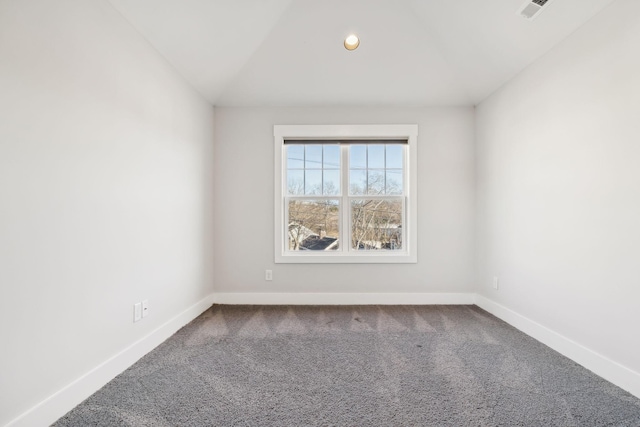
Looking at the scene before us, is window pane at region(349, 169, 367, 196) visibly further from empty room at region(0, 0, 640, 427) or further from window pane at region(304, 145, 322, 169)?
window pane at region(304, 145, 322, 169)

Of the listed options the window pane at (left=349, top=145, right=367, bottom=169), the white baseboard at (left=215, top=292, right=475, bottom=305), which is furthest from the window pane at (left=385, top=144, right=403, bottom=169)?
the white baseboard at (left=215, top=292, right=475, bottom=305)

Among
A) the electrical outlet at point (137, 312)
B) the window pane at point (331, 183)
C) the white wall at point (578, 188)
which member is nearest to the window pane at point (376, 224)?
the window pane at point (331, 183)

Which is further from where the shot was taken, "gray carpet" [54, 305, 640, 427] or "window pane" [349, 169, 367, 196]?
"window pane" [349, 169, 367, 196]

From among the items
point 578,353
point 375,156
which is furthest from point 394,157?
point 578,353

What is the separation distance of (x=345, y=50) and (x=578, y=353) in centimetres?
299

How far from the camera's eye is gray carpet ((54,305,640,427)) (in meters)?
1.44

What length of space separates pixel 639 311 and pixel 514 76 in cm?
201

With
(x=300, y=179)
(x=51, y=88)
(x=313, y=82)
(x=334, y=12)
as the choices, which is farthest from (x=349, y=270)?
(x=51, y=88)

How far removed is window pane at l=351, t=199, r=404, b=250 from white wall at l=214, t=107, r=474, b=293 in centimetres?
25

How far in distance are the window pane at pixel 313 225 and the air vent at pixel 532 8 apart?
223 cm

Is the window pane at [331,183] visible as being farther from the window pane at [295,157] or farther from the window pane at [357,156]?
the window pane at [295,157]

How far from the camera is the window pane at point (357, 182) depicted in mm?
3434

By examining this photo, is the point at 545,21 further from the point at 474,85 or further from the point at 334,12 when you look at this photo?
the point at 334,12

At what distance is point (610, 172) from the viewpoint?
178 cm
